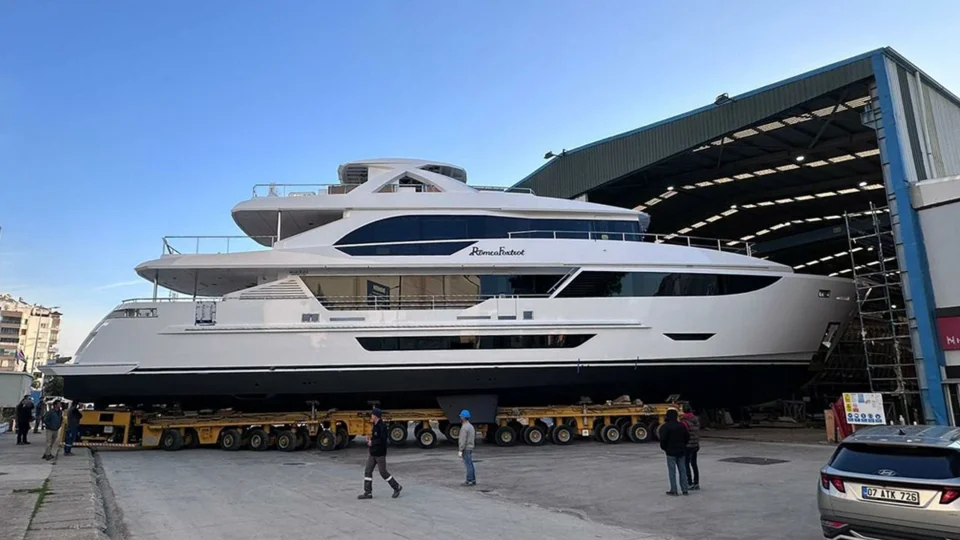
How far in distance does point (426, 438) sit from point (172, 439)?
5741 mm

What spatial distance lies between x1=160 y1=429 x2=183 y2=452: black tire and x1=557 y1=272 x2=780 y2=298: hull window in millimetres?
9239

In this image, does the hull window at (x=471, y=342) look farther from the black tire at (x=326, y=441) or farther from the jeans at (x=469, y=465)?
the jeans at (x=469, y=465)

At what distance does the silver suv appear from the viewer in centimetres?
400

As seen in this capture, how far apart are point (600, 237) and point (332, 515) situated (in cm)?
1014

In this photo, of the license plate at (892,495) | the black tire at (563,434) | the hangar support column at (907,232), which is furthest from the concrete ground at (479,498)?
the hangar support column at (907,232)

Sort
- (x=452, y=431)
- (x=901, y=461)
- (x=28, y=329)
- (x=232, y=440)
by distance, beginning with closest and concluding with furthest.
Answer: (x=901, y=461), (x=232, y=440), (x=452, y=431), (x=28, y=329)

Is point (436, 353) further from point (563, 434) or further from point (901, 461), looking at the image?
point (901, 461)

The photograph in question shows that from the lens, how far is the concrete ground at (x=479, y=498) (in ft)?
18.9

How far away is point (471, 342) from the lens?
13.3 m

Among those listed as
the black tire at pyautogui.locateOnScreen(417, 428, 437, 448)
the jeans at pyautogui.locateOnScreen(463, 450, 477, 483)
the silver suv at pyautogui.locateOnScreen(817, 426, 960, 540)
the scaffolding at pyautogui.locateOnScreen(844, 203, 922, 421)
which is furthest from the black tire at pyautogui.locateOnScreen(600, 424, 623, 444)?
the silver suv at pyautogui.locateOnScreen(817, 426, 960, 540)

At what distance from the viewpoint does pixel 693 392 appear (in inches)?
559

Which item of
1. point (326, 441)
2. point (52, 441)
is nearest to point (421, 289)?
point (326, 441)

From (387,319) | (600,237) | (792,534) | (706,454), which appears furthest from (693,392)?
(792,534)

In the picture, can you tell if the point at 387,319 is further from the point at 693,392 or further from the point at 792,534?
the point at 792,534
